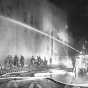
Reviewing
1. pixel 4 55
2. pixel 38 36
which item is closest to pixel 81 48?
pixel 38 36

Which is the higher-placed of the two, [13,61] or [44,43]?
[44,43]

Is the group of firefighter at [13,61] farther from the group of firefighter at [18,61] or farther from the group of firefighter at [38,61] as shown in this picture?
the group of firefighter at [38,61]

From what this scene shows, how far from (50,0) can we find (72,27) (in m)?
0.63

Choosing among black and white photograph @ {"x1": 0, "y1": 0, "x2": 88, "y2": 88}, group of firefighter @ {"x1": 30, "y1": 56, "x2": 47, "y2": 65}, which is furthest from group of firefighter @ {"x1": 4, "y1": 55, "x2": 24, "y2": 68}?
group of firefighter @ {"x1": 30, "y1": 56, "x2": 47, "y2": 65}

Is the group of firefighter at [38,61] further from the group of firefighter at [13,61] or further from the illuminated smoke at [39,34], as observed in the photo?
the group of firefighter at [13,61]

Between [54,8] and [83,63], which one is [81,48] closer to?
[83,63]

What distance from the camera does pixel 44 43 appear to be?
3.35 m

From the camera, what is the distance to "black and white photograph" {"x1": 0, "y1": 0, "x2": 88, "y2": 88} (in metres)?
3.26

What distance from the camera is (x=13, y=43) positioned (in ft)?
10.8

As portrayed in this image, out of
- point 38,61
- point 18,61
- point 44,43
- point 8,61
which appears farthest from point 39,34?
point 8,61

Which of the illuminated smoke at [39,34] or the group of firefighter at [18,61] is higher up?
the illuminated smoke at [39,34]

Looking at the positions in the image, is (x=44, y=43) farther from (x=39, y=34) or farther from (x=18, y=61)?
(x=18, y=61)

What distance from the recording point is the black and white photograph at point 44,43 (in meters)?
3.26

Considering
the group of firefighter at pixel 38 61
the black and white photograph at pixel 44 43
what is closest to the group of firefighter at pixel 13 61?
the black and white photograph at pixel 44 43
